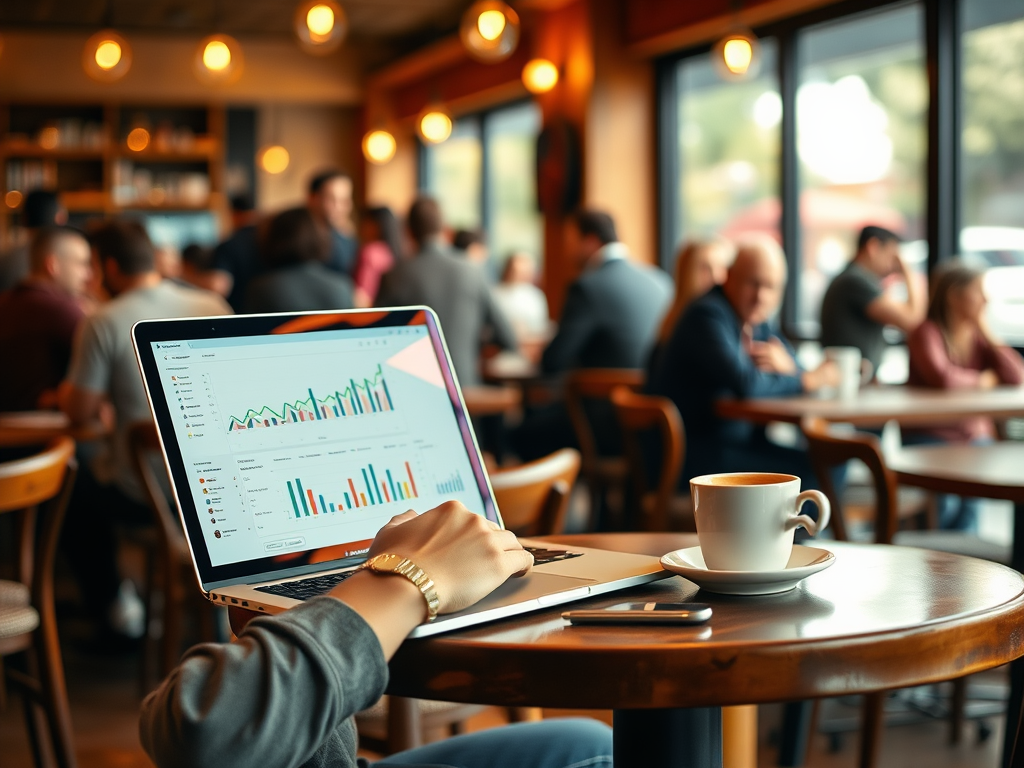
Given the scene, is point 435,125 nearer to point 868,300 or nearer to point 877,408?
point 868,300

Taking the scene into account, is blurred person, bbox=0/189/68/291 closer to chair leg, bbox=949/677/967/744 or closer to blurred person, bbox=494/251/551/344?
blurred person, bbox=494/251/551/344

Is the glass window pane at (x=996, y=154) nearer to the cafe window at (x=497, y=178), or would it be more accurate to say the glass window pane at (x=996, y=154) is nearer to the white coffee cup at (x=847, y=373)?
the white coffee cup at (x=847, y=373)

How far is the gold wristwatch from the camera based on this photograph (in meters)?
0.91

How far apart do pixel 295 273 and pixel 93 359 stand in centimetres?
77

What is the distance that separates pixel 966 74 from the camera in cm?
511

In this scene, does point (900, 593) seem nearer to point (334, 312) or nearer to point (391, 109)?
point (334, 312)

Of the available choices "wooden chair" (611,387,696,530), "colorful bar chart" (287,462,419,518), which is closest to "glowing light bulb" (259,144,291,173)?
"wooden chair" (611,387,696,530)

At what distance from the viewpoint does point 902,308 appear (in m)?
5.03

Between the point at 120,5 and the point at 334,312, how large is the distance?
28.1 feet

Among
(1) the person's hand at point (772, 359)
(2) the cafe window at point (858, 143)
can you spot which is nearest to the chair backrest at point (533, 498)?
(1) the person's hand at point (772, 359)

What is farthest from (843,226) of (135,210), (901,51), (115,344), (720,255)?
(135,210)

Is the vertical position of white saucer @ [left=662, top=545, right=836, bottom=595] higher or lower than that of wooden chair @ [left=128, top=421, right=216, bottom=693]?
higher

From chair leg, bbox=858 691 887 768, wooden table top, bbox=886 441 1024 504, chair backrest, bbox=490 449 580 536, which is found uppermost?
chair backrest, bbox=490 449 580 536

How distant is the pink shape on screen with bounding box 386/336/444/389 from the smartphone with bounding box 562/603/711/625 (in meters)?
0.38
